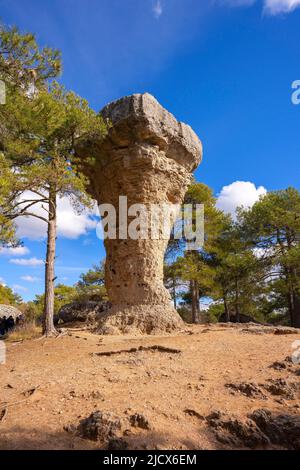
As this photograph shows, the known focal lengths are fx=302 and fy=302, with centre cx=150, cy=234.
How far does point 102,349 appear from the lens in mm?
7301

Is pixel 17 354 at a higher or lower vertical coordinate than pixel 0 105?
lower

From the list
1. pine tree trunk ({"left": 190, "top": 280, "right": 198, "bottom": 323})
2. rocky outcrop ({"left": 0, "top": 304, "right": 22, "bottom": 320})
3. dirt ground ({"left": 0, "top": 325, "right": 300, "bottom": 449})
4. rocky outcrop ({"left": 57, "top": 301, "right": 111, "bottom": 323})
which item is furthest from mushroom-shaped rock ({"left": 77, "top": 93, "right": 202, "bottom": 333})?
rocky outcrop ({"left": 0, "top": 304, "right": 22, "bottom": 320})

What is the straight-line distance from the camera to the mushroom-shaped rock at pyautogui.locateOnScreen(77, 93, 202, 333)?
1081 centimetres

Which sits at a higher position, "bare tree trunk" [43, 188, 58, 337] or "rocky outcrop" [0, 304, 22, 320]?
"bare tree trunk" [43, 188, 58, 337]

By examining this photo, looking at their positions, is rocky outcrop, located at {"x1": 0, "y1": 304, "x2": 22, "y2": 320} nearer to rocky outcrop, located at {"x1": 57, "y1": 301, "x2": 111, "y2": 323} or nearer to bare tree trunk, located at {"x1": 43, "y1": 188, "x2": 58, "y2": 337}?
rocky outcrop, located at {"x1": 57, "y1": 301, "x2": 111, "y2": 323}

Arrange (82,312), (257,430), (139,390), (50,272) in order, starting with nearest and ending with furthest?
(257,430) < (139,390) < (50,272) < (82,312)

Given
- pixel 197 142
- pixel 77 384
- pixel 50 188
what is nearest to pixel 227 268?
pixel 197 142

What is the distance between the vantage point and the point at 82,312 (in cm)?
1733

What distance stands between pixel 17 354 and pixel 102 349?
1955mm

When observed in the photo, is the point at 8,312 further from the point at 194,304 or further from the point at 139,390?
the point at 139,390

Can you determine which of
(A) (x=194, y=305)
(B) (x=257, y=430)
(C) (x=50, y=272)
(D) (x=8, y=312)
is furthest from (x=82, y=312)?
(B) (x=257, y=430)

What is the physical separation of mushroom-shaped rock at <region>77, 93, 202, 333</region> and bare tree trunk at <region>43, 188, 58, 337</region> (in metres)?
1.76

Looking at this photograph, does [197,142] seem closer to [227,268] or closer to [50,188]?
[50,188]

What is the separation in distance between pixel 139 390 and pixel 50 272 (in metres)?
6.22
